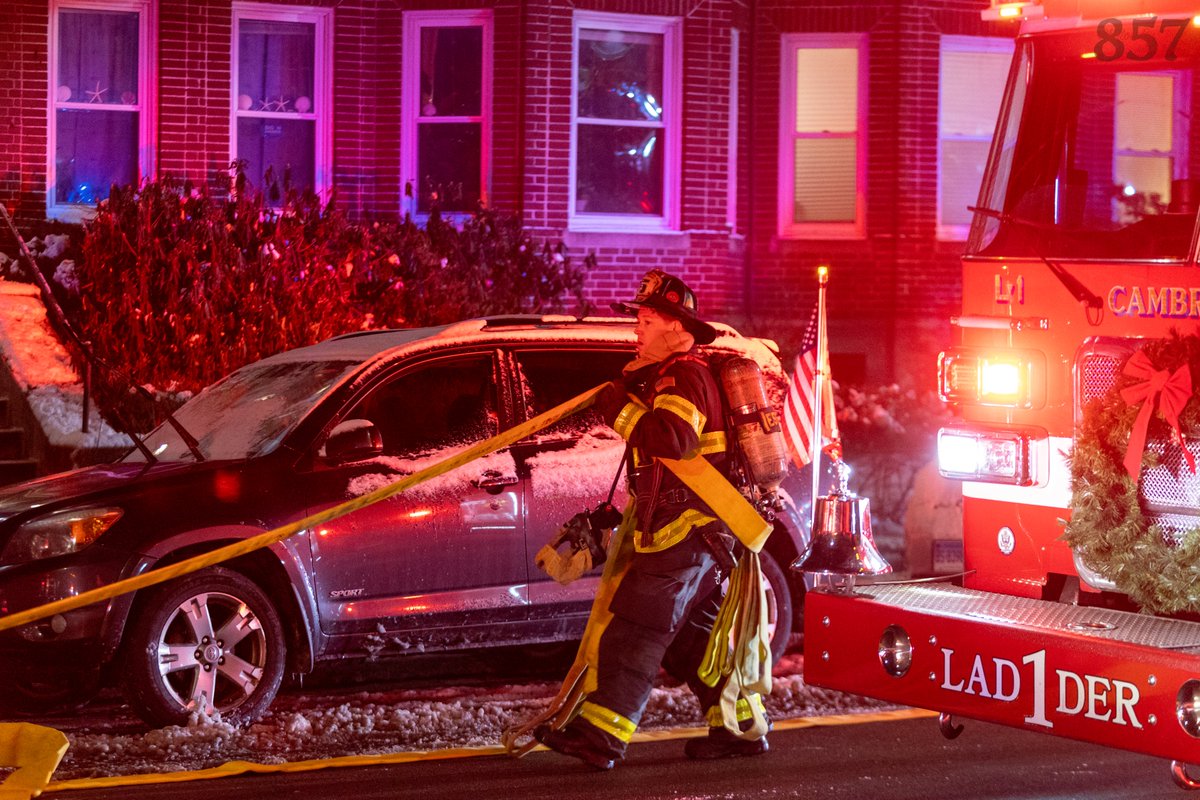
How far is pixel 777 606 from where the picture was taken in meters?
8.95

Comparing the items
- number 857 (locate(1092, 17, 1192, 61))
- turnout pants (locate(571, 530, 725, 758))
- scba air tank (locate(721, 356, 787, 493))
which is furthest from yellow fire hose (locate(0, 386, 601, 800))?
number 857 (locate(1092, 17, 1192, 61))

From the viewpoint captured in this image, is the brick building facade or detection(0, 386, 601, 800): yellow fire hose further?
the brick building facade

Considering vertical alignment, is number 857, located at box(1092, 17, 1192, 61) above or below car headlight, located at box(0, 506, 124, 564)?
above

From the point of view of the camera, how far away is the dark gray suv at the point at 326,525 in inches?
299

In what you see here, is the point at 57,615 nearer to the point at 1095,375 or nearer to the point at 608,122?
the point at 1095,375

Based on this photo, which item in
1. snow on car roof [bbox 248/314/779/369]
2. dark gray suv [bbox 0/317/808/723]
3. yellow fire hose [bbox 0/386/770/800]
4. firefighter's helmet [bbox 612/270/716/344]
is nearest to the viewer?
yellow fire hose [bbox 0/386/770/800]

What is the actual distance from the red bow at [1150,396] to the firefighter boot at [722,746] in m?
2.09

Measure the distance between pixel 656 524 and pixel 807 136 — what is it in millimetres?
11404

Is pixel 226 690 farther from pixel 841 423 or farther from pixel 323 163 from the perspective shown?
pixel 323 163

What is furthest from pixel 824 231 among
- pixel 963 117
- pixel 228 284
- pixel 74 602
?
pixel 74 602

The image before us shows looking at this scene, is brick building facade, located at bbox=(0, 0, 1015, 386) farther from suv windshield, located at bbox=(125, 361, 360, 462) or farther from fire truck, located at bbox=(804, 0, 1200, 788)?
fire truck, located at bbox=(804, 0, 1200, 788)

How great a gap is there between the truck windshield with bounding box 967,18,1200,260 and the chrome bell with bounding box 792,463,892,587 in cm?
113

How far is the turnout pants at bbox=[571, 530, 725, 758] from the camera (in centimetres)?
680

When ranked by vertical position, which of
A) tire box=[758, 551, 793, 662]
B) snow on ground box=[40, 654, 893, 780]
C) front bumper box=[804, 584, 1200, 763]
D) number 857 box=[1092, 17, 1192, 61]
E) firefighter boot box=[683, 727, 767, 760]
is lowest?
snow on ground box=[40, 654, 893, 780]
